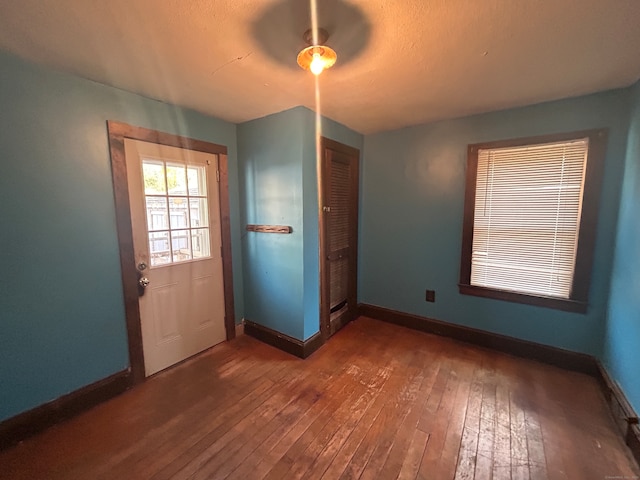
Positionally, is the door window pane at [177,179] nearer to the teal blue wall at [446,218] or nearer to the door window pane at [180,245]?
the door window pane at [180,245]

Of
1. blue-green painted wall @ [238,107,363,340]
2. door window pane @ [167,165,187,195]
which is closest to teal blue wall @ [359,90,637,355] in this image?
blue-green painted wall @ [238,107,363,340]

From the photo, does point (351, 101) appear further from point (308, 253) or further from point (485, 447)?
point (485, 447)

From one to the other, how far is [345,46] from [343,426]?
87.3 inches

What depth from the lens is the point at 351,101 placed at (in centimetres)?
214

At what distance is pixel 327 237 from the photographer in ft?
8.81

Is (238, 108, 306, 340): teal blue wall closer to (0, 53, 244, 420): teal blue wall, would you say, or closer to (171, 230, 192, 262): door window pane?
(171, 230, 192, 262): door window pane

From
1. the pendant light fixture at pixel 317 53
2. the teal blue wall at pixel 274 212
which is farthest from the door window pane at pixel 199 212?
the pendant light fixture at pixel 317 53

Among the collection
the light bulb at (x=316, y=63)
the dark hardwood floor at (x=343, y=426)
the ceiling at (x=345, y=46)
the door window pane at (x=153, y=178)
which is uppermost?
the ceiling at (x=345, y=46)

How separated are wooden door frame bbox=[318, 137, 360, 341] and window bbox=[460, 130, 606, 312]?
1.14 metres

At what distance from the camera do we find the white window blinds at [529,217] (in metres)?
2.13

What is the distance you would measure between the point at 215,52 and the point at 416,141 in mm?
2105

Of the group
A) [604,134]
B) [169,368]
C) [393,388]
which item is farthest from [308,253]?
[604,134]

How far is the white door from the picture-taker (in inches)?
80.6

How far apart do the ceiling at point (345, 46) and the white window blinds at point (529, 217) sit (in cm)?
48
